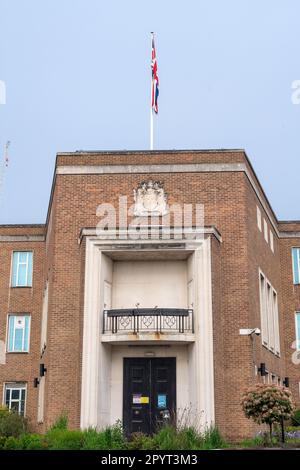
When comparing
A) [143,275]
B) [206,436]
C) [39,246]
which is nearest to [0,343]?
A: [39,246]

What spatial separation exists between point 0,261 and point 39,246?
2.16 meters

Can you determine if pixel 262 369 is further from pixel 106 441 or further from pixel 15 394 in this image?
pixel 15 394

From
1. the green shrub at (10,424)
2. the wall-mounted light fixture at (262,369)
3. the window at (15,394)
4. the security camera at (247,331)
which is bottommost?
the green shrub at (10,424)

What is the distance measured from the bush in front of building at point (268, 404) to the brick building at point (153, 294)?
9.38ft

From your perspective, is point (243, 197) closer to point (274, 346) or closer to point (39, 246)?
point (274, 346)

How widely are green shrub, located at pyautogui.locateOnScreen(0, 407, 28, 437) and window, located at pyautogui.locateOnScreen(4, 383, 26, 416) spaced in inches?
359

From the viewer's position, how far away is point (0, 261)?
3728 centimetres

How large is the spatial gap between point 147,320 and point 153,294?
1.60 meters

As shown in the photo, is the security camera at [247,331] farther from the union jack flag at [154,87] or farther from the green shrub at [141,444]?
the union jack flag at [154,87]

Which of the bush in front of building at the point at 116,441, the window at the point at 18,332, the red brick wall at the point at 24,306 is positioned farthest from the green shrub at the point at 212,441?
the window at the point at 18,332

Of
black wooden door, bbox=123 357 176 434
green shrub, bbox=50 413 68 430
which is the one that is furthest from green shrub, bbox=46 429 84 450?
black wooden door, bbox=123 357 176 434

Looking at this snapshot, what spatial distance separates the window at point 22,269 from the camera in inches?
1452

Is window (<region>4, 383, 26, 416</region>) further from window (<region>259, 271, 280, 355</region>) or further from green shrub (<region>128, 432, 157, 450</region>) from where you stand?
green shrub (<region>128, 432, 157, 450</region>)
